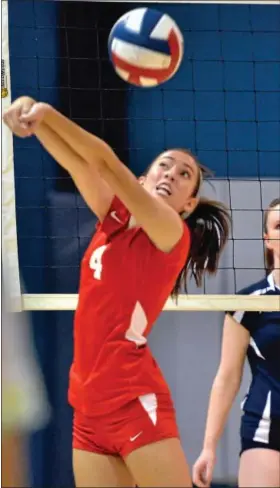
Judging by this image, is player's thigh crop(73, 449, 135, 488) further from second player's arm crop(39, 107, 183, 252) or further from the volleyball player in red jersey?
second player's arm crop(39, 107, 183, 252)

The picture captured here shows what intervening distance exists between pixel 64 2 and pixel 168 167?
61 centimetres

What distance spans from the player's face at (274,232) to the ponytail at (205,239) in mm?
119

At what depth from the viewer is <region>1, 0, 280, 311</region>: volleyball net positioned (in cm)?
222

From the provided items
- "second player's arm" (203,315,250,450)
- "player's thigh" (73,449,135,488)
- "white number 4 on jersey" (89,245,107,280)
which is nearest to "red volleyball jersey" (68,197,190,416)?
"white number 4 on jersey" (89,245,107,280)

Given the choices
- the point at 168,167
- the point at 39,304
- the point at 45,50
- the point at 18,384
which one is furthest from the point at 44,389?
the point at 45,50

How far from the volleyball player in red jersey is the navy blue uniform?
0.32m

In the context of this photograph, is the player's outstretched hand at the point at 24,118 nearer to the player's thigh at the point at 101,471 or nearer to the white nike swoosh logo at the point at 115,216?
the white nike swoosh logo at the point at 115,216

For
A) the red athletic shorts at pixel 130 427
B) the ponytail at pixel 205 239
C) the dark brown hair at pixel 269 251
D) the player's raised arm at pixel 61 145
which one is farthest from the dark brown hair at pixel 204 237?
the red athletic shorts at pixel 130 427

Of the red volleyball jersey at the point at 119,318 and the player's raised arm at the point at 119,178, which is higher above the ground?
the player's raised arm at the point at 119,178

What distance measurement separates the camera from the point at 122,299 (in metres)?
1.87

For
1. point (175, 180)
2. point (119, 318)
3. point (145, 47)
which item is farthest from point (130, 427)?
point (145, 47)

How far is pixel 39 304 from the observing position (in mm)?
2152

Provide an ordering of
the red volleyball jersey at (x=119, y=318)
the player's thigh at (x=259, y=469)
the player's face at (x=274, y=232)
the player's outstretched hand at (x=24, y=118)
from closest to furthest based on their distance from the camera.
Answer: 1. the player's outstretched hand at (x=24, y=118)
2. the red volleyball jersey at (x=119, y=318)
3. the player's thigh at (x=259, y=469)
4. the player's face at (x=274, y=232)

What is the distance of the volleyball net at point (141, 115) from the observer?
2.22m
